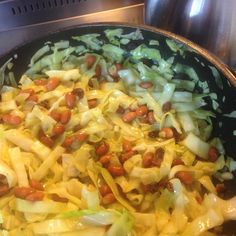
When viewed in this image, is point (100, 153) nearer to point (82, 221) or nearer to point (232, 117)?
point (82, 221)

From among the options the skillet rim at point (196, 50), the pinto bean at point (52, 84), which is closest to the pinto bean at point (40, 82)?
the pinto bean at point (52, 84)

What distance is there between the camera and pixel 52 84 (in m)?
1.06

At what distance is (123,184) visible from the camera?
89cm

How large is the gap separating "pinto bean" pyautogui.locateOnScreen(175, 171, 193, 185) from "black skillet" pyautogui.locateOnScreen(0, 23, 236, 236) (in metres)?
0.09

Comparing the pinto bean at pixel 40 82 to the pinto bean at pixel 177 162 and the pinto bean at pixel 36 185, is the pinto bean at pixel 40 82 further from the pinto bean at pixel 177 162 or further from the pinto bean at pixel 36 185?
the pinto bean at pixel 177 162

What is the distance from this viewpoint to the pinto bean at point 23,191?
839 millimetres

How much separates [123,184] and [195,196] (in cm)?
17

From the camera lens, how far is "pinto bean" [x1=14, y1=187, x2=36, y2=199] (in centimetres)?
84

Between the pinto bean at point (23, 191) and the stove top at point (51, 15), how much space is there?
1.98ft

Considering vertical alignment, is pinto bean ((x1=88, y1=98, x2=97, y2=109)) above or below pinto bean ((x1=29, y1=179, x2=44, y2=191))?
above

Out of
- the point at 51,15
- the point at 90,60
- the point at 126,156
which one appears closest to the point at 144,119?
the point at 126,156

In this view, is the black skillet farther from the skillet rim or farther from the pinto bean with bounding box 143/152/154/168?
the pinto bean with bounding box 143/152/154/168

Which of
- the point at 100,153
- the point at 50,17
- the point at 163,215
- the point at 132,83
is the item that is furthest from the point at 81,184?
the point at 50,17

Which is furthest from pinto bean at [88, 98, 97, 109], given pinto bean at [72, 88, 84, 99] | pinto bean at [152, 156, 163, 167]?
pinto bean at [152, 156, 163, 167]
